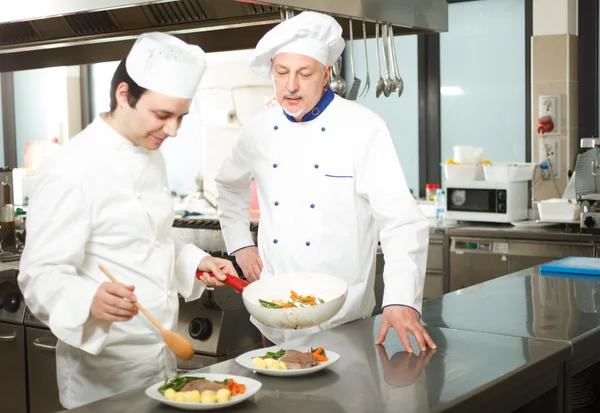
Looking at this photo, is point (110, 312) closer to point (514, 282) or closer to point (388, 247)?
point (388, 247)

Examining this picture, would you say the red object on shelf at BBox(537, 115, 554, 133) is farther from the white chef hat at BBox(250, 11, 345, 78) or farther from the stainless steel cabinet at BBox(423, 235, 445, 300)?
the white chef hat at BBox(250, 11, 345, 78)

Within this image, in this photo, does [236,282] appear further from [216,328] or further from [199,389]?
[216,328]

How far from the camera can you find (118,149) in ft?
6.83

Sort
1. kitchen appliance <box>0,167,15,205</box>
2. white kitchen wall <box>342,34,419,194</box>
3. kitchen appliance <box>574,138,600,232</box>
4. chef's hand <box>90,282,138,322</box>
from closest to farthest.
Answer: chef's hand <box>90,282,138,322</box> → kitchen appliance <box>0,167,15,205</box> → kitchen appliance <box>574,138,600,232</box> → white kitchen wall <box>342,34,419,194</box>

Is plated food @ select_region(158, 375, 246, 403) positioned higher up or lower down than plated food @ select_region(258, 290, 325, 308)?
lower down

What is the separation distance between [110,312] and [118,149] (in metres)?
0.47

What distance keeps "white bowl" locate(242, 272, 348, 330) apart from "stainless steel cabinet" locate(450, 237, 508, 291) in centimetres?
332

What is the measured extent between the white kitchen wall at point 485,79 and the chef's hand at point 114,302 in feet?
15.9

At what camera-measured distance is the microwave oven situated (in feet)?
18.0

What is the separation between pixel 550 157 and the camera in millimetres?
5680

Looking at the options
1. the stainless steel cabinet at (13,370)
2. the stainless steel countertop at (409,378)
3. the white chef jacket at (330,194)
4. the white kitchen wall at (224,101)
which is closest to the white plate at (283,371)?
the stainless steel countertop at (409,378)

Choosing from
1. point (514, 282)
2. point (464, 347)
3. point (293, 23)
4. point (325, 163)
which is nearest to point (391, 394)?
point (464, 347)

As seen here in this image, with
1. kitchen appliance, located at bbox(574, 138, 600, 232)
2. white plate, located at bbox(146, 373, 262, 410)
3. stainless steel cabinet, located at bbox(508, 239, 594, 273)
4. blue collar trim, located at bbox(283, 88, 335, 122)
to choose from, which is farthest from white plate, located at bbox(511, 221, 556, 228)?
white plate, located at bbox(146, 373, 262, 410)

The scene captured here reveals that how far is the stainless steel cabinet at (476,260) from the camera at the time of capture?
5.32m
